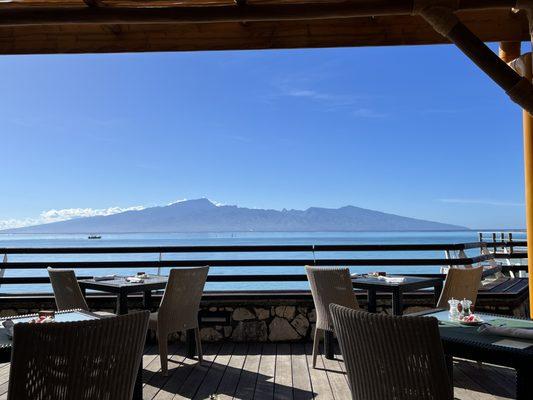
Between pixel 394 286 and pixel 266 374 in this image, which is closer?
pixel 266 374

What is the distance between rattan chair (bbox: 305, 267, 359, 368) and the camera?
4160 mm

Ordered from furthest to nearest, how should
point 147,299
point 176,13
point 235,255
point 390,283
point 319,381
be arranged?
point 235,255
point 147,299
point 390,283
point 319,381
point 176,13

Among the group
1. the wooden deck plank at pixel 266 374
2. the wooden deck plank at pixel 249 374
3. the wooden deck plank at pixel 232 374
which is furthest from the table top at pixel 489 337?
the wooden deck plank at pixel 232 374

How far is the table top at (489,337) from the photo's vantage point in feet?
6.73

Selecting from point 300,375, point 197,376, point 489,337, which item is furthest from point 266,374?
point 489,337

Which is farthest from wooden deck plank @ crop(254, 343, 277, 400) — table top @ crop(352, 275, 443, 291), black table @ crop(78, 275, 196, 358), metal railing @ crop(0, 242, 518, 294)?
table top @ crop(352, 275, 443, 291)

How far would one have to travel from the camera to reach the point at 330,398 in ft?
11.3

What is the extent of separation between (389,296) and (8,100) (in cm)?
5627

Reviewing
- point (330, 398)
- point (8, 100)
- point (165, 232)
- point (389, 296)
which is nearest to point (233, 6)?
point (330, 398)

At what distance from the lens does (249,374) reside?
13.4 feet

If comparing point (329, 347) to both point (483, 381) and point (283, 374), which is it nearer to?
point (283, 374)

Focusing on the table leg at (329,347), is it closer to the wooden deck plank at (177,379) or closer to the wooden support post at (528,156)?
the wooden deck plank at (177,379)

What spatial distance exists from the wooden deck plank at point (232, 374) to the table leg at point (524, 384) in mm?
2127

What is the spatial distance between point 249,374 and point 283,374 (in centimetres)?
29
